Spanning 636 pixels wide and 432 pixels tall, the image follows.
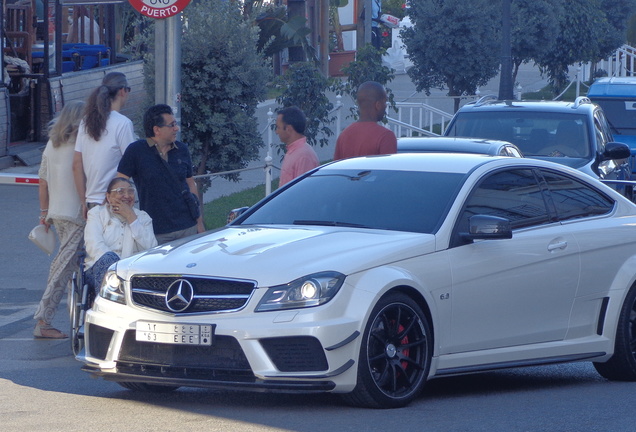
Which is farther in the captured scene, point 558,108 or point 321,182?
point 558,108

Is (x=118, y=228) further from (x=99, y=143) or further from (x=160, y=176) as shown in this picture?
(x=99, y=143)

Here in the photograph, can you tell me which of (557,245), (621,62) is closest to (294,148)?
(557,245)

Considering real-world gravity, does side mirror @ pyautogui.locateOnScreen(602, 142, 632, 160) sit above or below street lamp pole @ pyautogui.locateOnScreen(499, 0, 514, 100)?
below

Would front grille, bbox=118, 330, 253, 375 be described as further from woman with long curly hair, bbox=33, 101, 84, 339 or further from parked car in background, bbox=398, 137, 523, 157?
parked car in background, bbox=398, 137, 523, 157

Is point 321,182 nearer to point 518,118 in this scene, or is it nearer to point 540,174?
point 540,174

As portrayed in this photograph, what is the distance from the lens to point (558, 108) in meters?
14.2

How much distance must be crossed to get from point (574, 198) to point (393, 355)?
218 centimetres

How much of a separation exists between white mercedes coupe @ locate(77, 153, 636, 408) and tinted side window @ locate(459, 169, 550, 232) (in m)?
0.01

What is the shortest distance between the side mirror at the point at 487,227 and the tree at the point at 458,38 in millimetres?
21009

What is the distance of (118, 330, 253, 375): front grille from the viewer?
6191 mm

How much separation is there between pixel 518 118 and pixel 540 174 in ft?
21.6

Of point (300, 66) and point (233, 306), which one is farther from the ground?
point (300, 66)

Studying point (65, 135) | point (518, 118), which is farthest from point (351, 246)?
point (518, 118)

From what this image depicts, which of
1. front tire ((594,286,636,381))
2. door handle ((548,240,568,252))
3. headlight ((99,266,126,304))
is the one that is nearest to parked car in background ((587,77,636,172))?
front tire ((594,286,636,381))
